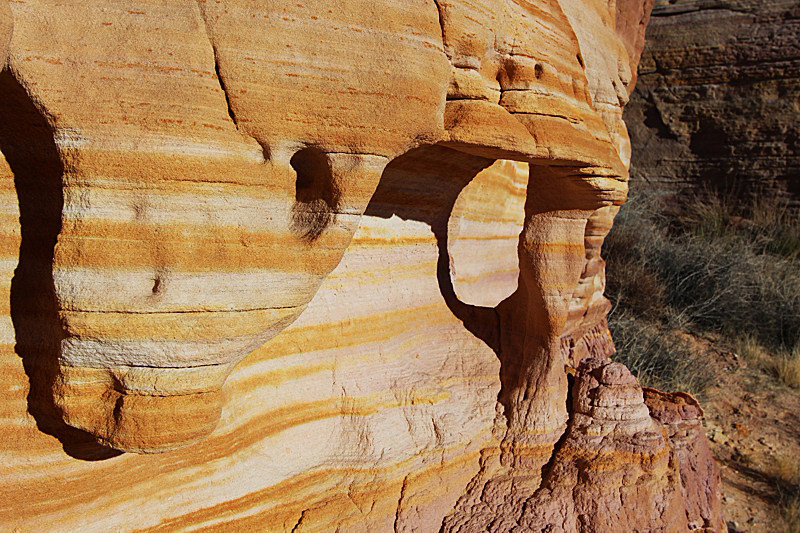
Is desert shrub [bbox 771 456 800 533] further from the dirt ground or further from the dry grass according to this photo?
the dry grass

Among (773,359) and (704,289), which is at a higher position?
(704,289)

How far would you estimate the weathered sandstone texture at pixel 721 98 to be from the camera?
351 inches

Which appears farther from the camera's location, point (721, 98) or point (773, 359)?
point (721, 98)

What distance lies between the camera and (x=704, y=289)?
292 inches

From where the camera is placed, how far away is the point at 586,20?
338cm

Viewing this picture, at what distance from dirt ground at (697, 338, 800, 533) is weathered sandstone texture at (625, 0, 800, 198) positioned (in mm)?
3890

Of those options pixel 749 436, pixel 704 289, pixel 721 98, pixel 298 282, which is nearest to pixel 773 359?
pixel 704 289

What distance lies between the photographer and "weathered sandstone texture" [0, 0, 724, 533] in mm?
1622

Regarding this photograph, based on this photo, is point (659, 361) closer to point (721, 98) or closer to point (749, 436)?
point (749, 436)

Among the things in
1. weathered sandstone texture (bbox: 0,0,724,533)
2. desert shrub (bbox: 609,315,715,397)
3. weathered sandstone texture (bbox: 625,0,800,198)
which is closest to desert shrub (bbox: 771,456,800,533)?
desert shrub (bbox: 609,315,715,397)

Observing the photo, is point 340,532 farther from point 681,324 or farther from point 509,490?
point 681,324

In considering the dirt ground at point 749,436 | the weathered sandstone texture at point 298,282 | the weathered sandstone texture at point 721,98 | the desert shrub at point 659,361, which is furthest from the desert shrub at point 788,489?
the weathered sandstone texture at point 721,98

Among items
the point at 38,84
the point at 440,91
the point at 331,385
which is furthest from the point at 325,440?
the point at 38,84

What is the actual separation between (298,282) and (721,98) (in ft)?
31.2
